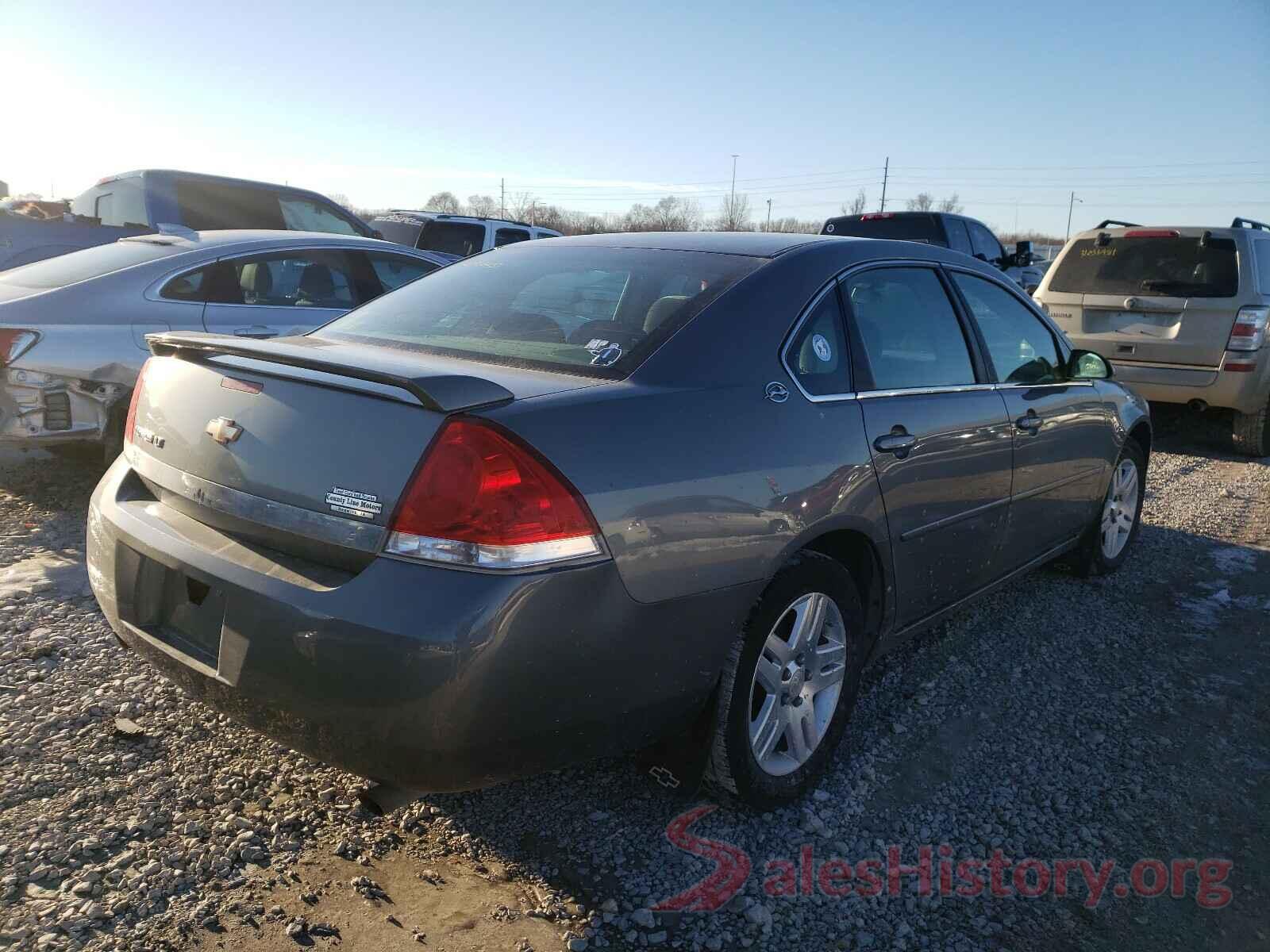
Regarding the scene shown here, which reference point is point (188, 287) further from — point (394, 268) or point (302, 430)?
point (302, 430)

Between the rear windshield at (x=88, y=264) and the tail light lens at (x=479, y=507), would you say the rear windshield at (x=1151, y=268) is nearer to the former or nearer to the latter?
the rear windshield at (x=88, y=264)

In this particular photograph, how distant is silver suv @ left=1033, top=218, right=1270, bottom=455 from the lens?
802cm

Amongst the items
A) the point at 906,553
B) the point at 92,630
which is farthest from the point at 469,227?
the point at 906,553

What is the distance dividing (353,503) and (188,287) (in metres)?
4.04

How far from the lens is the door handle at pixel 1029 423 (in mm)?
3793

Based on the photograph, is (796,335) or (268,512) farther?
(796,335)

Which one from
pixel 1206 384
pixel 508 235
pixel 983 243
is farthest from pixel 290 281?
pixel 983 243

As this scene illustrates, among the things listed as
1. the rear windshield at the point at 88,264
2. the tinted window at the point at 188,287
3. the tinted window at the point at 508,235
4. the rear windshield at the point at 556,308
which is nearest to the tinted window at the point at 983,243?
the tinted window at the point at 508,235

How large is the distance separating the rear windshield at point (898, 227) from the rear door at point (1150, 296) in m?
3.02

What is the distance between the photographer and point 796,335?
284 centimetres

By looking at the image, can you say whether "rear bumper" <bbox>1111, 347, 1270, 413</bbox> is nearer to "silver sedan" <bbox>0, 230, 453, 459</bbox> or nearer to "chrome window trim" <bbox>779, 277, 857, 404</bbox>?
"chrome window trim" <bbox>779, 277, 857, 404</bbox>

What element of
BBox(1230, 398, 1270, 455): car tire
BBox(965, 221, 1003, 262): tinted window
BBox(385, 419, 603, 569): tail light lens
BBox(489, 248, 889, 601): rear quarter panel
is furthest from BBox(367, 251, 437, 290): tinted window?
BBox(965, 221, 1003, 262): tinted window

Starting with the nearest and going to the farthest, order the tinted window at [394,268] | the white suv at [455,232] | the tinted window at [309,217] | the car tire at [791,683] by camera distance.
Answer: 1. the car tire at [791,683]
2. the tinted window at [394,268]
3. the tinted window at [309,217]
4. the white suv at [455,232]

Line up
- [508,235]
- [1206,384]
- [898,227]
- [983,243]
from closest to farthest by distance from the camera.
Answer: [1206,384] → [898,227] → [983,243] → [508,235]
